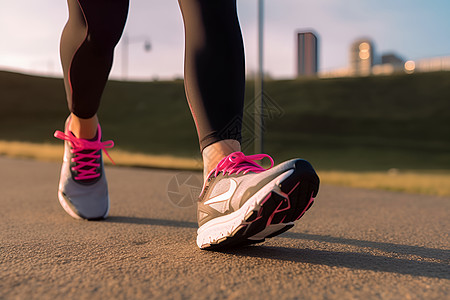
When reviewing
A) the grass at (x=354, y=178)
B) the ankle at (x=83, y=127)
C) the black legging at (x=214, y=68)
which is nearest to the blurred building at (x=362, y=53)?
the grass at (x=354, y=178)

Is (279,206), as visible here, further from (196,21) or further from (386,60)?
(386,60)

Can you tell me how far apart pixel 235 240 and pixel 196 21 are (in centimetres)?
73

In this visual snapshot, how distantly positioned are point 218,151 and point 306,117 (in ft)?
87.3

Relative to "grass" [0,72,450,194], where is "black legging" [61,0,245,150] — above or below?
above

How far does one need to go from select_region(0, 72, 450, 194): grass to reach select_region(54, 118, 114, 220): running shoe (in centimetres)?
1631

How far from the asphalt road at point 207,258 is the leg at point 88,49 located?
0.51 meters

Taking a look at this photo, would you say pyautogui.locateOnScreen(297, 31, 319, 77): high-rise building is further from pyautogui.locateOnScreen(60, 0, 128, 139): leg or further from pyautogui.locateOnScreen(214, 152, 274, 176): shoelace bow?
pyautogui.locateOnScreen(214, 152, 274, 176): shoelace bow

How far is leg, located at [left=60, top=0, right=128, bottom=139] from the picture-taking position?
60.1 inches

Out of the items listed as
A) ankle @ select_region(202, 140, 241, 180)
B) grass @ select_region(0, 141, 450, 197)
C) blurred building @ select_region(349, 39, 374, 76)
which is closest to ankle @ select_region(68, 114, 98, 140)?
grass @ select_region(0, 141, 450, 197)

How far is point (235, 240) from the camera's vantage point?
108 centimetres

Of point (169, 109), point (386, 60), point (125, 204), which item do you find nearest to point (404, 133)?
point (169, 109)

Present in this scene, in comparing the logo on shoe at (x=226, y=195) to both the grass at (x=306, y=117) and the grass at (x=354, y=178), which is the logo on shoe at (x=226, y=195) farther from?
the grass at (x=306, y=117)

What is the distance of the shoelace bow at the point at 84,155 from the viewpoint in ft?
5.89

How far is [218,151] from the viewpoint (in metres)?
1.24
